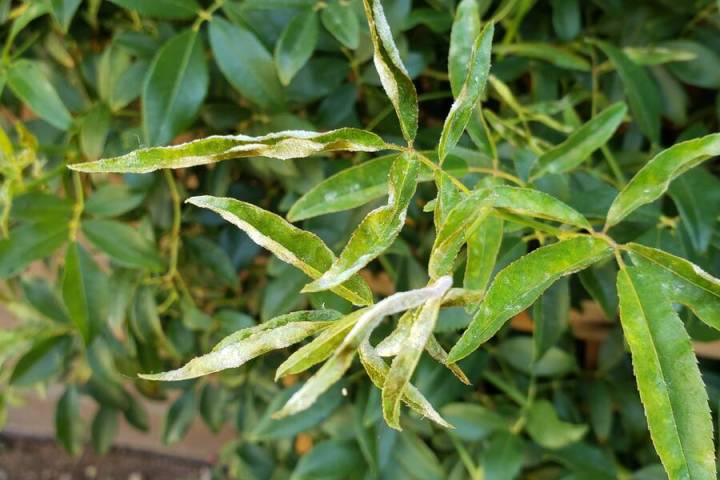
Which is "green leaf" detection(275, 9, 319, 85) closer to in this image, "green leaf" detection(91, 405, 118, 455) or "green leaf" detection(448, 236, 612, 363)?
"green leaf" detection(448, 236, 612, 363)

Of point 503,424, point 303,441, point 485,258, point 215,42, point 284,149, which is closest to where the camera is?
point 284,149

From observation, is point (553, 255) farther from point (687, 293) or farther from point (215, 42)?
point (215, 42)

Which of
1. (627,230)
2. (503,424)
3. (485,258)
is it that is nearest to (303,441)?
(503,424)

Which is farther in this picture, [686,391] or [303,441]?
[303,441]

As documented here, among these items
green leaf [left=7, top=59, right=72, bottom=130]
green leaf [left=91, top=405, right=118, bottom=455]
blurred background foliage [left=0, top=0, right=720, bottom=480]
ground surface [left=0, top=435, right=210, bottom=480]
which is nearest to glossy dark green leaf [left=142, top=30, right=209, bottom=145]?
blurred background foliage [left=0, top=0, right=720, bottom=480]

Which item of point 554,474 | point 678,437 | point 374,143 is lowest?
point 554,474

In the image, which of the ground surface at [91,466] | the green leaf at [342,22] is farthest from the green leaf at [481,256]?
the ground surface at [91,466]

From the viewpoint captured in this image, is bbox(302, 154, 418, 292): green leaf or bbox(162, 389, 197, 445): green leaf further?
bbox(162, 389, 197, 445): green leaf
